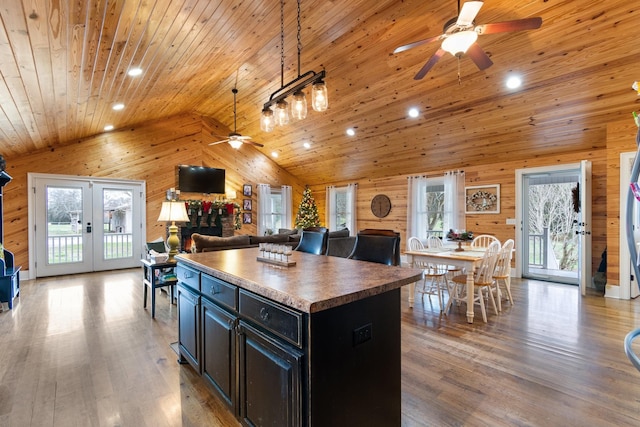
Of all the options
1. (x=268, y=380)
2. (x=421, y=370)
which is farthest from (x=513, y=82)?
(x=268, y=380)

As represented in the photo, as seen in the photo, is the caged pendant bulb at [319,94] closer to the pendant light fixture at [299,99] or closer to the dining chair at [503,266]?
the pendant light fixture at [299,99]

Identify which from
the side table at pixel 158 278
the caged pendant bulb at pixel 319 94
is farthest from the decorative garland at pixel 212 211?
the caged pendant bulb at pixel 319 94

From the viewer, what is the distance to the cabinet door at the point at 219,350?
1.79m

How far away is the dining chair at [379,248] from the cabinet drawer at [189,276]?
4.53 ft

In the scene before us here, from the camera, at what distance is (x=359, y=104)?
5.62m

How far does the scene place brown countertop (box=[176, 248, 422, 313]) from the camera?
1.33 meters

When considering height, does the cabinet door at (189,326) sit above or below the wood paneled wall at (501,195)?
below

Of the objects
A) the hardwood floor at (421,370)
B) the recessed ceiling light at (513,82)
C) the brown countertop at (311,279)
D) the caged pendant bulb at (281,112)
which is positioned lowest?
the hardwood floor at (421,370)

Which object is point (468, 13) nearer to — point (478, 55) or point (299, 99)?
point (478, 55)

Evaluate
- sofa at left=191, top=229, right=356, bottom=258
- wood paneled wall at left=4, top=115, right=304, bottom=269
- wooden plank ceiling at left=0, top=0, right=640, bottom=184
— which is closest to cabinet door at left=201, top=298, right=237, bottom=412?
wooden plank ceiling at left=0, top=0, right=640, bottom=184

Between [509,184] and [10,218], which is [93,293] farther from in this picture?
[509,184]

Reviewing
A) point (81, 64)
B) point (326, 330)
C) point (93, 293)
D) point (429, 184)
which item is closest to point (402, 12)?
point (81, 64)

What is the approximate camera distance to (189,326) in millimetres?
2348

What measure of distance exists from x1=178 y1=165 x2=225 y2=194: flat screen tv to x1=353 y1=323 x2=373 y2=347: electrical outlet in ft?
23.3
